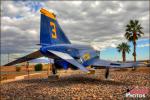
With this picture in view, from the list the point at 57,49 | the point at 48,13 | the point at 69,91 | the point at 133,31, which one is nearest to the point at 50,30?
the point at 48,13

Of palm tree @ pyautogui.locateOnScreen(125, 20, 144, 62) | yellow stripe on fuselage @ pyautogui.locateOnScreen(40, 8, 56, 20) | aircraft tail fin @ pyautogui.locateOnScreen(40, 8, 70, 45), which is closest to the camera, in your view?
aircraft tail fin @ pyautogui.locateOnScreen(40, 8, 70, 45)

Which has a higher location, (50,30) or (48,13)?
(48,13)

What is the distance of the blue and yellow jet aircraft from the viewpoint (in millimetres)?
22153

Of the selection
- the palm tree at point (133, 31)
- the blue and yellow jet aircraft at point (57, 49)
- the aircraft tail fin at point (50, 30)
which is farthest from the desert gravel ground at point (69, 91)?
the palm tree at point (133, 31)

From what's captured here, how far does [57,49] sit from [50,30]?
2611mm

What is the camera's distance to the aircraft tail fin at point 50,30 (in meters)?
23.3

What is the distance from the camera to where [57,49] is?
22.7 metres

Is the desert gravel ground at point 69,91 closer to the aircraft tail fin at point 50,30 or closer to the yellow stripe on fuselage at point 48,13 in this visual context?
the aircraft tail fin at point 50,30

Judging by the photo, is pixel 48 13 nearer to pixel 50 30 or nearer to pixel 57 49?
pixel 50 30

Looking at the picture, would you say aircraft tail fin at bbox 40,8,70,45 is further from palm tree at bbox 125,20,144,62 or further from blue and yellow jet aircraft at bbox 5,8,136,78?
palm tree at bbox 125,20,144,62

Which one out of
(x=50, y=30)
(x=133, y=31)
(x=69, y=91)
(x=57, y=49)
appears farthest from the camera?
(x=133, y=31)

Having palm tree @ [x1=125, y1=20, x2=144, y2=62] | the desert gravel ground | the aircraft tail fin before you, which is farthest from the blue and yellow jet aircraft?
palm tree @ [x1=125, y1=20, x2=144, y2=62]

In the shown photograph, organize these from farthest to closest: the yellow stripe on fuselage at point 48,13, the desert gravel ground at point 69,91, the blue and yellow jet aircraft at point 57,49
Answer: the yellow stripe on fuselage at point 48,13 → the blue and yellow jet aircraft at point 57,49 → the desert gravel ground at point 69,91

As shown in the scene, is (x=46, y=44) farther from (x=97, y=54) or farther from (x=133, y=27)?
(x=133, y=27)
